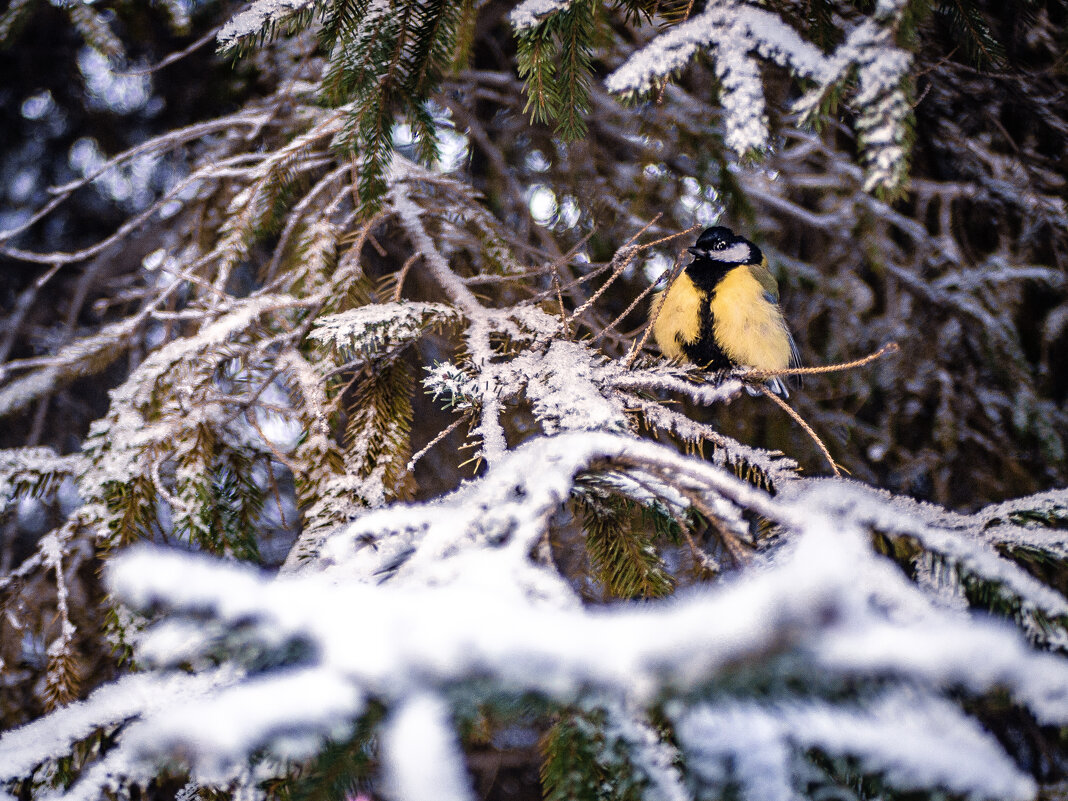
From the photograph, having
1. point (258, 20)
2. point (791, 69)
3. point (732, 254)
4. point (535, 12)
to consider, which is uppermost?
point (258, 20)

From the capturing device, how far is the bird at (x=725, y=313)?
2086 millimetres

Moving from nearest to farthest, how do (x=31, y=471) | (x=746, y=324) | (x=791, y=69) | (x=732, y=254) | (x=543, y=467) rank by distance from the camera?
(x=543, y=467) < (x=791, y=69) < (x=31, y=471) < (x=746, y=324) < (x=732, y=254)

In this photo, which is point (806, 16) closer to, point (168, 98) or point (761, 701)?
point (761, 701)

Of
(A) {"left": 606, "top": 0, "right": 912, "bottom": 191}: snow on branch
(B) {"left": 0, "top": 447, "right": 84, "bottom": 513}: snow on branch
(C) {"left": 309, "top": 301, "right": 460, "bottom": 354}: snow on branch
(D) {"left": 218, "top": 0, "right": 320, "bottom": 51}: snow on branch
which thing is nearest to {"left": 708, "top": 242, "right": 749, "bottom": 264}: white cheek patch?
(A) {"left": 606, "top": 0, "right": 912, "bottom": 191}: snow on branch

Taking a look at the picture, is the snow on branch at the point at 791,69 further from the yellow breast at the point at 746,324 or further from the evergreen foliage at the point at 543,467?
the yellow breast at the point at 746,324

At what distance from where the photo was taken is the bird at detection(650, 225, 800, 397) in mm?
2086

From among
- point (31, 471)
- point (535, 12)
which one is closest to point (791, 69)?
point (535, 12)

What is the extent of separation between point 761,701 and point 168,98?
3603 millimetres

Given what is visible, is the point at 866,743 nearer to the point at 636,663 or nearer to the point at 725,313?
the point at 636,663

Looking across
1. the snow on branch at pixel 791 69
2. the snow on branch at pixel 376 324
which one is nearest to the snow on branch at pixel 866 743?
the snow on branch at pixel 791 69

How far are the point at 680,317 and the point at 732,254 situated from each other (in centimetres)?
34

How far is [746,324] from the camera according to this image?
208 centimetres

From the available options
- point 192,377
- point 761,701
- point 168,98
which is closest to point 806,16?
point 761,701

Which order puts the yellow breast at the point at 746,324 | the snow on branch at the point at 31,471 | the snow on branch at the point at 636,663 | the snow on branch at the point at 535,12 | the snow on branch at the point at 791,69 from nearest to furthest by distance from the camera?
the snow on branch at the point at 636,663
the snow on branch at the point at 791,69
the snow on branch at the point at 535,12
the snow on branch at the point at 31,471
the yellow breast at the point at 746,324
